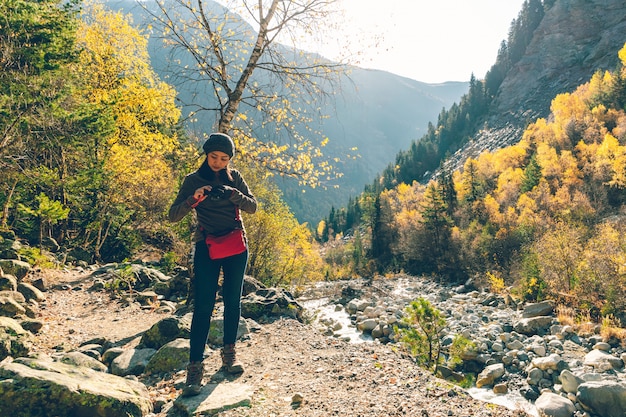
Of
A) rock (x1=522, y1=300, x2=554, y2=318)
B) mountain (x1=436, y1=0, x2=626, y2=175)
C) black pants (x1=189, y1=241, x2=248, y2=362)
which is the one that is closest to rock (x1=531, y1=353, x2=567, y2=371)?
rock (x1=522, y1=300, x2=554, y2=318)

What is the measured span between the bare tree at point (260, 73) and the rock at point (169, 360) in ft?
11.5

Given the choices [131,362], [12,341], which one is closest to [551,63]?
[131,362]

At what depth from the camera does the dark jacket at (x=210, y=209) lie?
339cm

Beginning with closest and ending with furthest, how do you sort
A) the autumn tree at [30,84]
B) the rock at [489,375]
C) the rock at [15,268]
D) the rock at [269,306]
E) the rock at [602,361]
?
the autumn tree at [30,84] < the rock at [269,306] < the rock at [15,268] < the rock at [489,375] < the rock at [602,361]

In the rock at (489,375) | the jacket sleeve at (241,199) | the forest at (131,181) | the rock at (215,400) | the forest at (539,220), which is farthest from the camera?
the forest at (539,220)

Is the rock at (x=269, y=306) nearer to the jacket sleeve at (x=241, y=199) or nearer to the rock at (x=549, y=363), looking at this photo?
the jacket sleeve at (x=241, y=199)

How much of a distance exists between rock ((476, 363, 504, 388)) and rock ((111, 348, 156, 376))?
8311 millimetres

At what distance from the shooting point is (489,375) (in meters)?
8.98

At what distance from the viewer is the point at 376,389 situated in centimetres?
355

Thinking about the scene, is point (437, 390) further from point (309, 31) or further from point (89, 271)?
point (89, 271)

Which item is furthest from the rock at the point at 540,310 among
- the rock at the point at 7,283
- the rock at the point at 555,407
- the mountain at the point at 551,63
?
the mountain at the point at 551,63

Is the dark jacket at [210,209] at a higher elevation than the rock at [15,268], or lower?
higher

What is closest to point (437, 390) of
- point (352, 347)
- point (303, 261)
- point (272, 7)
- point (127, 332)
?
point (352, 347)

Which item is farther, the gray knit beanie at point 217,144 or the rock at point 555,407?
the rock at point 555,407
